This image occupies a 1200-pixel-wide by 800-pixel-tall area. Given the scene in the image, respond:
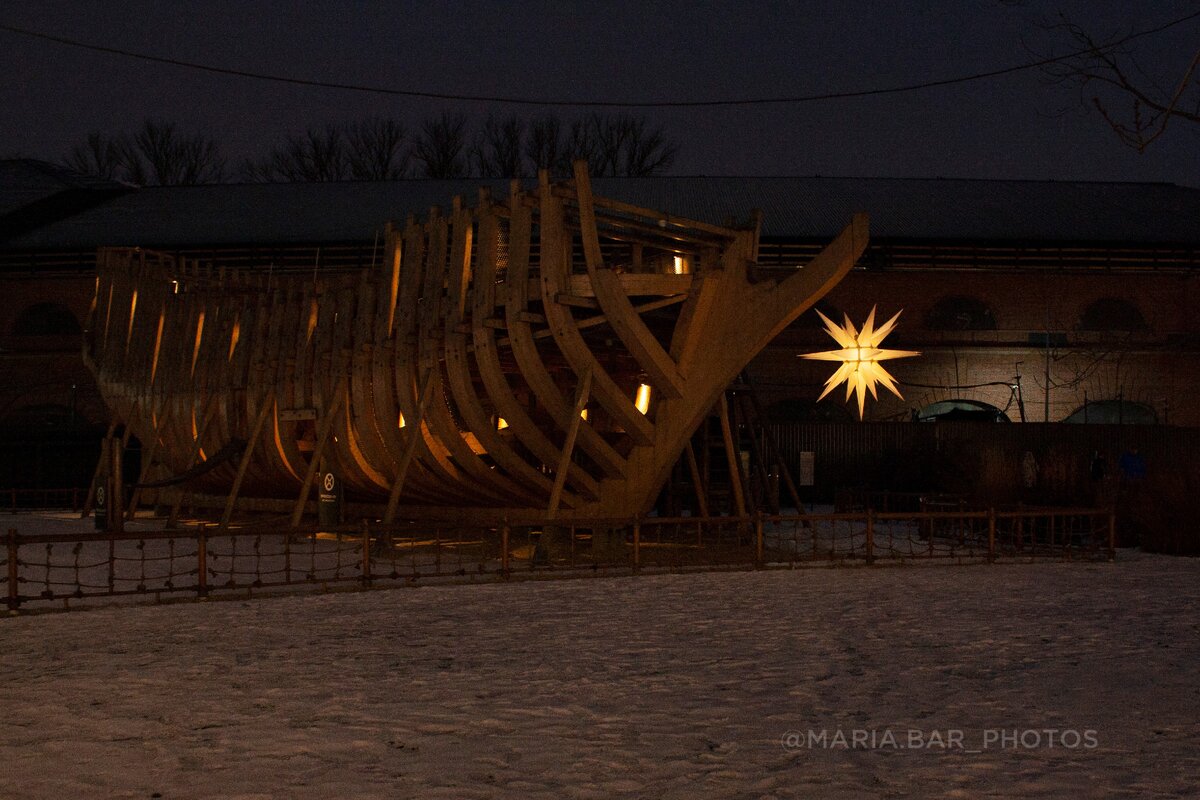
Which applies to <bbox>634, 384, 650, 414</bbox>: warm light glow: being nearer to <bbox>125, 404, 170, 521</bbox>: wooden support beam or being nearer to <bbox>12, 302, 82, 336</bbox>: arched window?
<bbox>125, 404, 170, 521</bbox>: wooden support beam

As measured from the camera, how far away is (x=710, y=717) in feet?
20.7

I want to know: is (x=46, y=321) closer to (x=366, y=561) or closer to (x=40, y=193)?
(x=40, y=193)

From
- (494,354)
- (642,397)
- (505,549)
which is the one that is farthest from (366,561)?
(642,397)

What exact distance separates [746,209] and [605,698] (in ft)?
89.3

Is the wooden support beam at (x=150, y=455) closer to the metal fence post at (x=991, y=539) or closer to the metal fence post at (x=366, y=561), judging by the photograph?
the metal fence post at (x=366, y=561)

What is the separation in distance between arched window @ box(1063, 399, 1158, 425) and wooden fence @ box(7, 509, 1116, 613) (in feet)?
40.6

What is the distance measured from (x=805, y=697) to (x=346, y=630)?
4035 millimetres

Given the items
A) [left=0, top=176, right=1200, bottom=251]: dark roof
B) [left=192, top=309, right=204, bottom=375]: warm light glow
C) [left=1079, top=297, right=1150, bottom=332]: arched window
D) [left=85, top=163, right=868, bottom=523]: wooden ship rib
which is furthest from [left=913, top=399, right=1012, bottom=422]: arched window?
[left=192, top=309, right=204, bottom=375]: warm light glow

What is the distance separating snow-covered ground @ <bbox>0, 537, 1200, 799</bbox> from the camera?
520cm

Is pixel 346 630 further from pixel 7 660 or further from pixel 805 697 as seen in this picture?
pixel 805 697

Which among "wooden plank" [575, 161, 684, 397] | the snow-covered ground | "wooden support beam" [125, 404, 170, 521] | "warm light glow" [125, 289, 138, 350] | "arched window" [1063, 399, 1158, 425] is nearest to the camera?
the snow-covered ground

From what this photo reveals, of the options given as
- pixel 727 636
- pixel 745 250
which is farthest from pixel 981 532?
pixel 727 636

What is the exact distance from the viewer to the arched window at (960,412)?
28109 mm

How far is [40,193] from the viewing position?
120 feet
